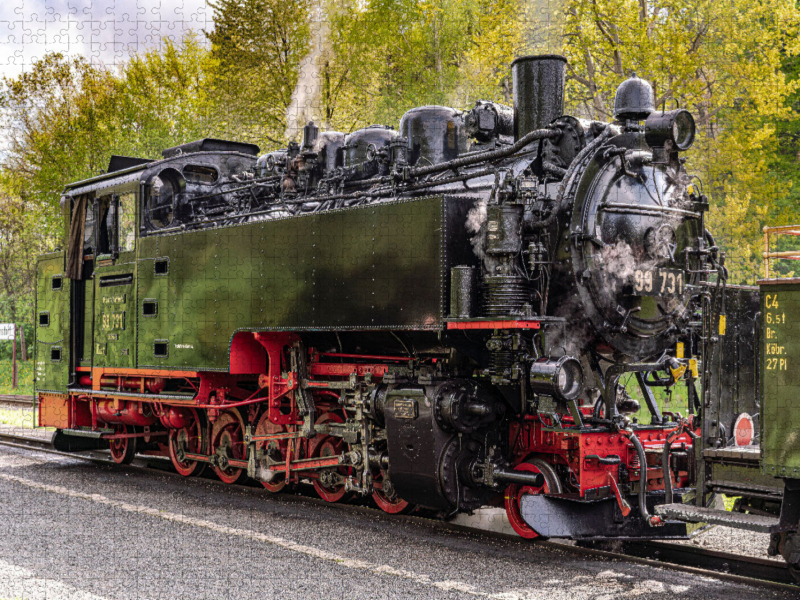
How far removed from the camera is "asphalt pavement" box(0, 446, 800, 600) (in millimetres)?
5066

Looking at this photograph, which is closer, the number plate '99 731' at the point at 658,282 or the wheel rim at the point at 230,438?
the number plate '99 731' at the point at 658,282

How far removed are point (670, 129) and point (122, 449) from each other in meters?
7.62

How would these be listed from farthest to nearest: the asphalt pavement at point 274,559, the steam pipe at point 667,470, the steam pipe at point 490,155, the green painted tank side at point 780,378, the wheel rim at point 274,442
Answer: the wheel rim at point 274,442 < the steam pipe at point 490,155 < the steam pipe at point 667,470 < the asphalt pavement at point 274,559 < the green painted tank side at point 780,378

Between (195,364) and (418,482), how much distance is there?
3117 millimetres

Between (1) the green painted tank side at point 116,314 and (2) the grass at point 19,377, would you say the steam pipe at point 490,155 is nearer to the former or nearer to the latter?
(1) the green painted tank side at point 116,314

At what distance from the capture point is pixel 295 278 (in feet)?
24.3

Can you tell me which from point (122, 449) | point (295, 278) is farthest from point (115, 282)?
point (295, 278)

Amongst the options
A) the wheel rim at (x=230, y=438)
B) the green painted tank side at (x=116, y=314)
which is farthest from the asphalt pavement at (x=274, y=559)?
the green painted tank side at (x=116, y=314)

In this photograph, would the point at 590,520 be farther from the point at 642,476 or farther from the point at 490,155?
the point at 490,155

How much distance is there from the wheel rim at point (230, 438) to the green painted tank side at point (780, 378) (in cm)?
534

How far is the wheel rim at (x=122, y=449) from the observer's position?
10.5 metres

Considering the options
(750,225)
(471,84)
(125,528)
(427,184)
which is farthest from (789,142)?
(125,528)

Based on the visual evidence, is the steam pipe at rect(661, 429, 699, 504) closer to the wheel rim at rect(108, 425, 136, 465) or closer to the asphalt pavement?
the asphalt pavement

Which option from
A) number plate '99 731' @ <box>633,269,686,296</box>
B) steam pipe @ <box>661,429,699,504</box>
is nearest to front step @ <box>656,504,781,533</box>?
steam pipe @ <box>661,429,699,504</box>
